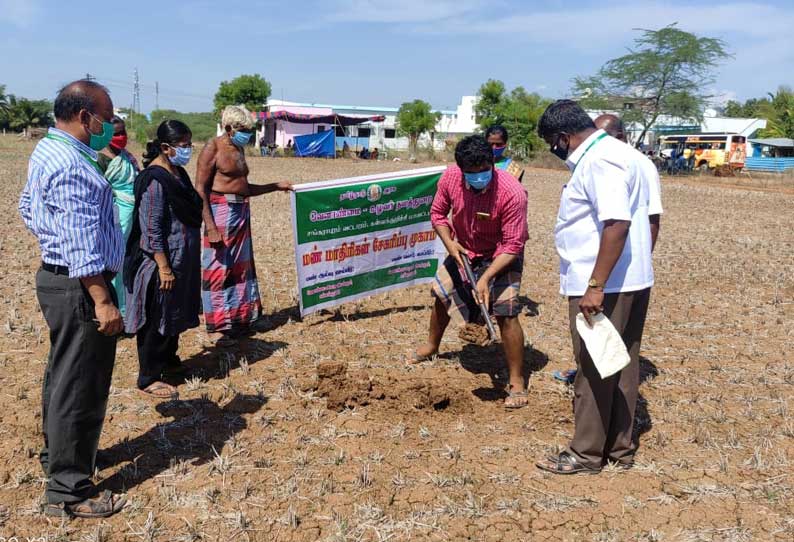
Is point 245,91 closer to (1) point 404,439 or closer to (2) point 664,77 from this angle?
(2) point 664,77

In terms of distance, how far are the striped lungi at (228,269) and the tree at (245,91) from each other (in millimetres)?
56921

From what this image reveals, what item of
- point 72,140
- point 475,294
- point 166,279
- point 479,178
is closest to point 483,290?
point 475,294

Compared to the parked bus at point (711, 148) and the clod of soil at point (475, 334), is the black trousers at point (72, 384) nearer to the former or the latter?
the clod of soil at point (475, 334)

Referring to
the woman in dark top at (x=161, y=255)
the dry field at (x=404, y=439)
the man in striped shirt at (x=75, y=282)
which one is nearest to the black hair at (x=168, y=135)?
the woman in dark top at (x=161, y=255)

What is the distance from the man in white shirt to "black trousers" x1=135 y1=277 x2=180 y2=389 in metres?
2.62

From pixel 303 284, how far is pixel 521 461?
2928mm

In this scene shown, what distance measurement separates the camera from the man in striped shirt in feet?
9.08

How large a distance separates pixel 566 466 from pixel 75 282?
104 inches

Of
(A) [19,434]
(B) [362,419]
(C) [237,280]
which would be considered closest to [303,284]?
(C) [237,280]

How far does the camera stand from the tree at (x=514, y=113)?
1710 inches

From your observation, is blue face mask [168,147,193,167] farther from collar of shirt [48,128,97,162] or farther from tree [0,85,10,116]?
tree [0,85,10,116]

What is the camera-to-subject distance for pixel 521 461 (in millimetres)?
3684

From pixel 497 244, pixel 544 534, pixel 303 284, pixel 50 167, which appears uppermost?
pixel 50 167

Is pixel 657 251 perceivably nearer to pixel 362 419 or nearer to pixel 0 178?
pixel 362 419
